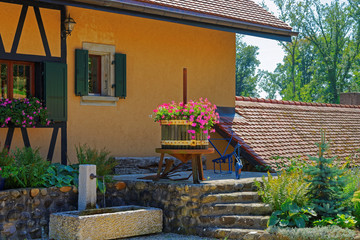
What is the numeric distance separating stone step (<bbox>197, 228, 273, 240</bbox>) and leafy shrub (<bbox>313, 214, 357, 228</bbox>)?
855 millimetres

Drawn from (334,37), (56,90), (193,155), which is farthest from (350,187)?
(334,37)

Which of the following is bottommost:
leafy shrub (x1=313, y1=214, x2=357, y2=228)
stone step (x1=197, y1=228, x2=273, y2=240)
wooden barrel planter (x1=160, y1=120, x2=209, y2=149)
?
stone step (x1=197, y1=228, x2=273, y2=240)

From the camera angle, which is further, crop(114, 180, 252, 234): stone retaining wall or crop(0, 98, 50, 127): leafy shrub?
crop(0, 98, 50, 127): leafy shrub

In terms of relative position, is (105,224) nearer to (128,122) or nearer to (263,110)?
(128,122)

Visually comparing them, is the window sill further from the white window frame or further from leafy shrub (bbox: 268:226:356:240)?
leafy shrub (bbox: 268:226:356:240)

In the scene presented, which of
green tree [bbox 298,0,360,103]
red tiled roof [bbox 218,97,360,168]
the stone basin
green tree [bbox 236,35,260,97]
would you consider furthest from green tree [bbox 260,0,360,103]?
the stone basin

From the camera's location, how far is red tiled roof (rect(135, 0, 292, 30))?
1109 cm

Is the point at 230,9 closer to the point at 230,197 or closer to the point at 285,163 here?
the point at 285,163

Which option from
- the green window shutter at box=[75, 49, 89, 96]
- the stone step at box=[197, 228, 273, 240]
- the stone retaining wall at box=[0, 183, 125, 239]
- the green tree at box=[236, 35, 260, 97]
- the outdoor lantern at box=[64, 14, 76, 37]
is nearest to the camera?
the stone step at box=[197, 228, 273, 240]

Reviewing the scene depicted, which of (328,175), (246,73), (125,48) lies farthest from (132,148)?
(246,73)

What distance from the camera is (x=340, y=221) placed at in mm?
7816

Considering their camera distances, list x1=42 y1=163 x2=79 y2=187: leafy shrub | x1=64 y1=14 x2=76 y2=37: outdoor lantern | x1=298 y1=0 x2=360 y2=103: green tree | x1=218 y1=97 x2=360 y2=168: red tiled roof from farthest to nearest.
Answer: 1. x1=298 y1=0 x2=360 y2=103: green tree
2. x1=218 y1=97 x2=360 y2=168: red tiled roof
3. x1=64 y1=14 x2=76 y2=37: outdoor lantern
4. x1=42 y1=163 x2=79 y2=187: leafy shrub

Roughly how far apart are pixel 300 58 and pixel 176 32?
29476mm

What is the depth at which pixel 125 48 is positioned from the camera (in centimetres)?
1100
